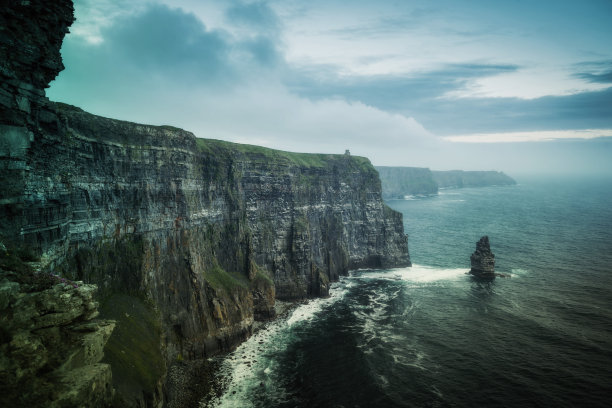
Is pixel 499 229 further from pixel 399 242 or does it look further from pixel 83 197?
pixel 83 197

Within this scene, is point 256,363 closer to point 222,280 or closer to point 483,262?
point 222,280

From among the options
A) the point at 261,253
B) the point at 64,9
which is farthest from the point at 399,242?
the point at 64,9

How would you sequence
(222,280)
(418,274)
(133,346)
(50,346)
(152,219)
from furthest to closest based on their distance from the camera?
Answer: (418,274), (222,280), (152,219), (133,346), (50,346)

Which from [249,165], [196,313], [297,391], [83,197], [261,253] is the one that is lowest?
[297,391]

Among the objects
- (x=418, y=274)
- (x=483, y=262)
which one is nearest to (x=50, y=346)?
(x=418, y=274)

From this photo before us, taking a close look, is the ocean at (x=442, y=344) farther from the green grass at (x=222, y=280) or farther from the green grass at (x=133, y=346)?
the green grass at (x=133, y=346)

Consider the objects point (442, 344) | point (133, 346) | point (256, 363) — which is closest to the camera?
point (133, 346)
